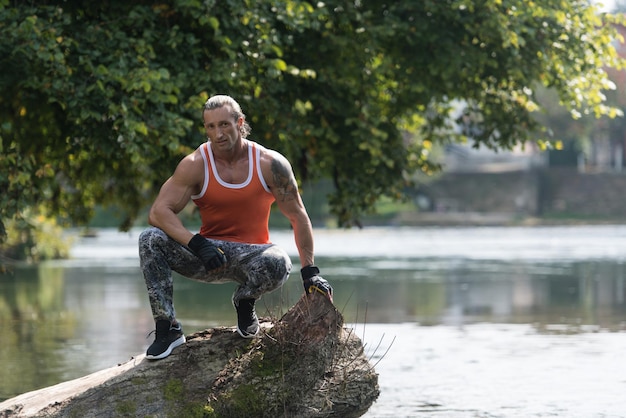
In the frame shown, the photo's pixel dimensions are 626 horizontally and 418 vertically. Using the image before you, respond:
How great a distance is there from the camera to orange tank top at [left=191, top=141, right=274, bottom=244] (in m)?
9.48

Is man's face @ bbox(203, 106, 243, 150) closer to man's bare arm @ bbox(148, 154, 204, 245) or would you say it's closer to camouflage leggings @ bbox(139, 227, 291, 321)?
man's bare arm @ bbox(148, 154, 204, 245)

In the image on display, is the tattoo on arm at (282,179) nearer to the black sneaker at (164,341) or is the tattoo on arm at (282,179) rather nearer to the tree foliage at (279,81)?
the black sneaker at (164,341)

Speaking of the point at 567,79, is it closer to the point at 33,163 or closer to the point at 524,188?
the point at 33,163

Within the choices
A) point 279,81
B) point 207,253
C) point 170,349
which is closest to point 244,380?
point 170,349

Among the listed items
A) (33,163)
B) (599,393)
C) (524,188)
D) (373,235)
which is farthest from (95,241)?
(599,393)

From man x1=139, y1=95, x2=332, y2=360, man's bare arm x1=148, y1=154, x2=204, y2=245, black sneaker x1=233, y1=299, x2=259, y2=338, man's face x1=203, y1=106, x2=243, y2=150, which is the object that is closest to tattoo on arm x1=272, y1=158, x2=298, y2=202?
man x1=139, y1=95, x2=332, y2=360

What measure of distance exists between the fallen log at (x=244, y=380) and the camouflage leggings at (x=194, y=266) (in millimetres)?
331

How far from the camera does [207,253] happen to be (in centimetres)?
924

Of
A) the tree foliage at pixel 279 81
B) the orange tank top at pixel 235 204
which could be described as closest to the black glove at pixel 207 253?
the orange tank top at pixel 235 204

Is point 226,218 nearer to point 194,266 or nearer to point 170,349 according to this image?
point 194,266

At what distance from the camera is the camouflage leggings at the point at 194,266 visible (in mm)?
9500

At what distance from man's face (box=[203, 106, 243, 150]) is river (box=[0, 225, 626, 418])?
4.17 feet

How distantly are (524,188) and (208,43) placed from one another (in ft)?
287

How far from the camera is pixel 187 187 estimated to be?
950cm
